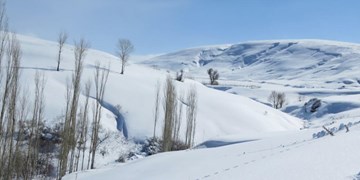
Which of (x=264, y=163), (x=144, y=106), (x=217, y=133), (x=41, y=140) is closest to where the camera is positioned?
(x=264, y=163)

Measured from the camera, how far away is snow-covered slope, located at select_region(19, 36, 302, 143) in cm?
4244

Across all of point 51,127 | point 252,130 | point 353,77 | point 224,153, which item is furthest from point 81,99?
point 353,77

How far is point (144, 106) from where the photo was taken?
1826 inches

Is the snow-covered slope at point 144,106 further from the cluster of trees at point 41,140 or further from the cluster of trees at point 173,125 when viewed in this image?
the cluster of trees at point 41,140

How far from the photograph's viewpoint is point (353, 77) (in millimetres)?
163875

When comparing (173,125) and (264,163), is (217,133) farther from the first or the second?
(264,163)

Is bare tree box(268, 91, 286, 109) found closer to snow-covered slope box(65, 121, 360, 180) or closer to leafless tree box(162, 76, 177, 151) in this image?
leafless tree box(162, 76, 177, 151)

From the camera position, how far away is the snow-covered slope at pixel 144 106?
4244 cm

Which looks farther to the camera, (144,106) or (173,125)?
(144,106)

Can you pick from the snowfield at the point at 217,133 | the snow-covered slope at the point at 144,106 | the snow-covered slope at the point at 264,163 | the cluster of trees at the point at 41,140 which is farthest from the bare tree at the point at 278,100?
the snow-covered slope at the point at 264,163

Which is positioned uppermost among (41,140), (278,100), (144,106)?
(278,100)

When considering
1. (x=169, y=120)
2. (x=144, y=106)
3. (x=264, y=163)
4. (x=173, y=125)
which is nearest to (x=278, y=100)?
(x=144, y=106)

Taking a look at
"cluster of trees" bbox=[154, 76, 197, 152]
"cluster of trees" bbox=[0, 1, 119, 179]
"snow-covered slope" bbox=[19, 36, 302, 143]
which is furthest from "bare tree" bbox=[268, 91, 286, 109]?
"cluster of trees" bbox=[0, 1, 119, 179]

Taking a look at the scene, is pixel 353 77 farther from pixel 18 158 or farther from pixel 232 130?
pixel 18 158
